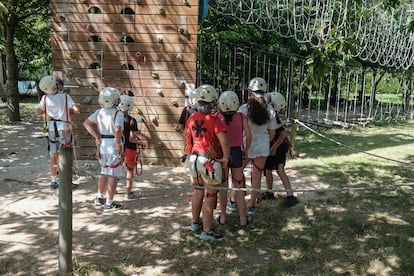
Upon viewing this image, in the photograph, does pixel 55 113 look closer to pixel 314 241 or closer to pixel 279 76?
pixel 314 241

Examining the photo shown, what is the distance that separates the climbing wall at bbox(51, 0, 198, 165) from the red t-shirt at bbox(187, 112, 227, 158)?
3.56 meters

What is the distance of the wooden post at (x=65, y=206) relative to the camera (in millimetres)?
3307

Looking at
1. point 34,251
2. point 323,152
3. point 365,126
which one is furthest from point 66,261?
point 365,126

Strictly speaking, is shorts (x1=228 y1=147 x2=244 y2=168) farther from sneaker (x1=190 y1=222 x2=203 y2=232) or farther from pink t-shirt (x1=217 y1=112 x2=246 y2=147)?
sneaker (x1=190 y1=222 x2=203 y2=232)

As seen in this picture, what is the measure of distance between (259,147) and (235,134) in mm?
625

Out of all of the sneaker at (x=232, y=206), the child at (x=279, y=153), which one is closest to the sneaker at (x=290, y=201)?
the child at (x=279, y=153)

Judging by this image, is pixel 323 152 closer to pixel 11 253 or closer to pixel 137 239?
pixel 137 239

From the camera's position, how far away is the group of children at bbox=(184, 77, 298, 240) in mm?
4098

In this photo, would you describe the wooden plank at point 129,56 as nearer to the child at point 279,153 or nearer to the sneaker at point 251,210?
the child at point 279,153

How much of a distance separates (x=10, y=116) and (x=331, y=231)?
1229 centimetres

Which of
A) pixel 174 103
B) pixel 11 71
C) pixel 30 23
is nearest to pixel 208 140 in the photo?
pixel 174 103

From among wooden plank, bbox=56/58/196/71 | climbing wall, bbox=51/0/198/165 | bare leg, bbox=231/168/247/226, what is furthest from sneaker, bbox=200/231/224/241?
wooden plank, bbox=56/58/196/71

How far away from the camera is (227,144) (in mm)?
4086

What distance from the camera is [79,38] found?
7656mm
